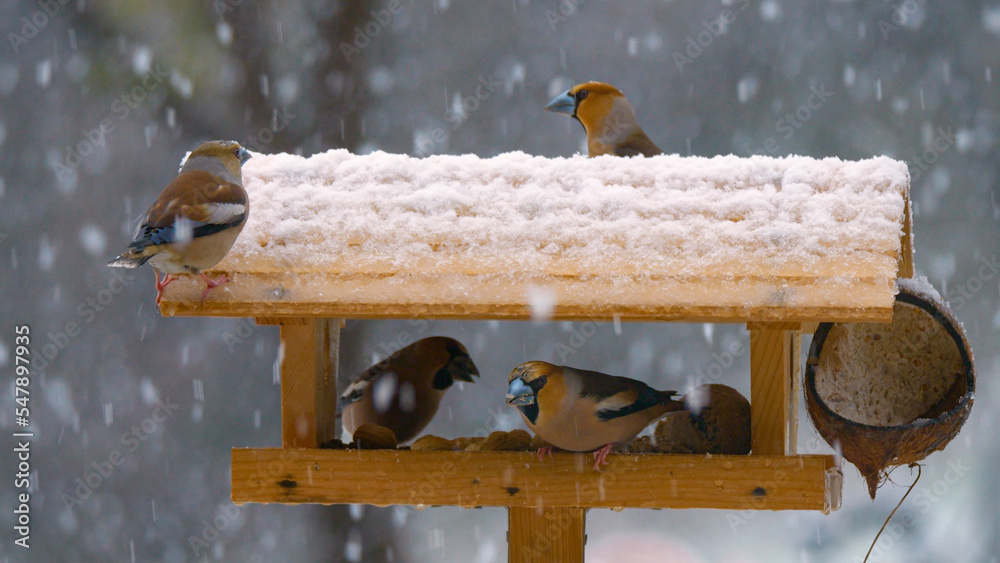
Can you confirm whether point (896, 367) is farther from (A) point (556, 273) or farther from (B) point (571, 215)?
(A) point (556, 273)

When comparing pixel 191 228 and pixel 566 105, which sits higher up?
pixel 566 105

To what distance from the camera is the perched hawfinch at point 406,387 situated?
3.77m

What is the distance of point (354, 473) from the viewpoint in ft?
10.1

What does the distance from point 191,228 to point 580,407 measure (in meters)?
1.28

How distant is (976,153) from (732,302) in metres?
5.76

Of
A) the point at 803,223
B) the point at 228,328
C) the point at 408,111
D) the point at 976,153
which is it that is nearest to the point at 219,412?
the point at 228,328

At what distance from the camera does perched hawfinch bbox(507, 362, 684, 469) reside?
3092 mm

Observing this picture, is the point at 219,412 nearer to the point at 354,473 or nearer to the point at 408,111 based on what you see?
the point at 408,111

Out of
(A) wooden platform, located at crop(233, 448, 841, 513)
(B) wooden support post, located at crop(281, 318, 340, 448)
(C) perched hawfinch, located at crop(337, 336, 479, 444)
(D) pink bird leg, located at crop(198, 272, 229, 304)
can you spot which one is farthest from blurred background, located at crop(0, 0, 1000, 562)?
(D) pink bird leg, located at crop(198, 272, 229, 304)

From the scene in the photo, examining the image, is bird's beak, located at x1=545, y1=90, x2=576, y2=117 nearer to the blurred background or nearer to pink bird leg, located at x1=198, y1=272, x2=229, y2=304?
the blurred background

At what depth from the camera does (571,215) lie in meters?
2.98

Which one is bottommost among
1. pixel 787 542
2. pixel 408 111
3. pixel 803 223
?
pixel 787 542

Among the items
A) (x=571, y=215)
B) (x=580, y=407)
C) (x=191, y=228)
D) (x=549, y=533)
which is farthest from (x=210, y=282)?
(x=549, y=533)

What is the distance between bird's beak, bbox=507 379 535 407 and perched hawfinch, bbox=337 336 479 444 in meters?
0.77
